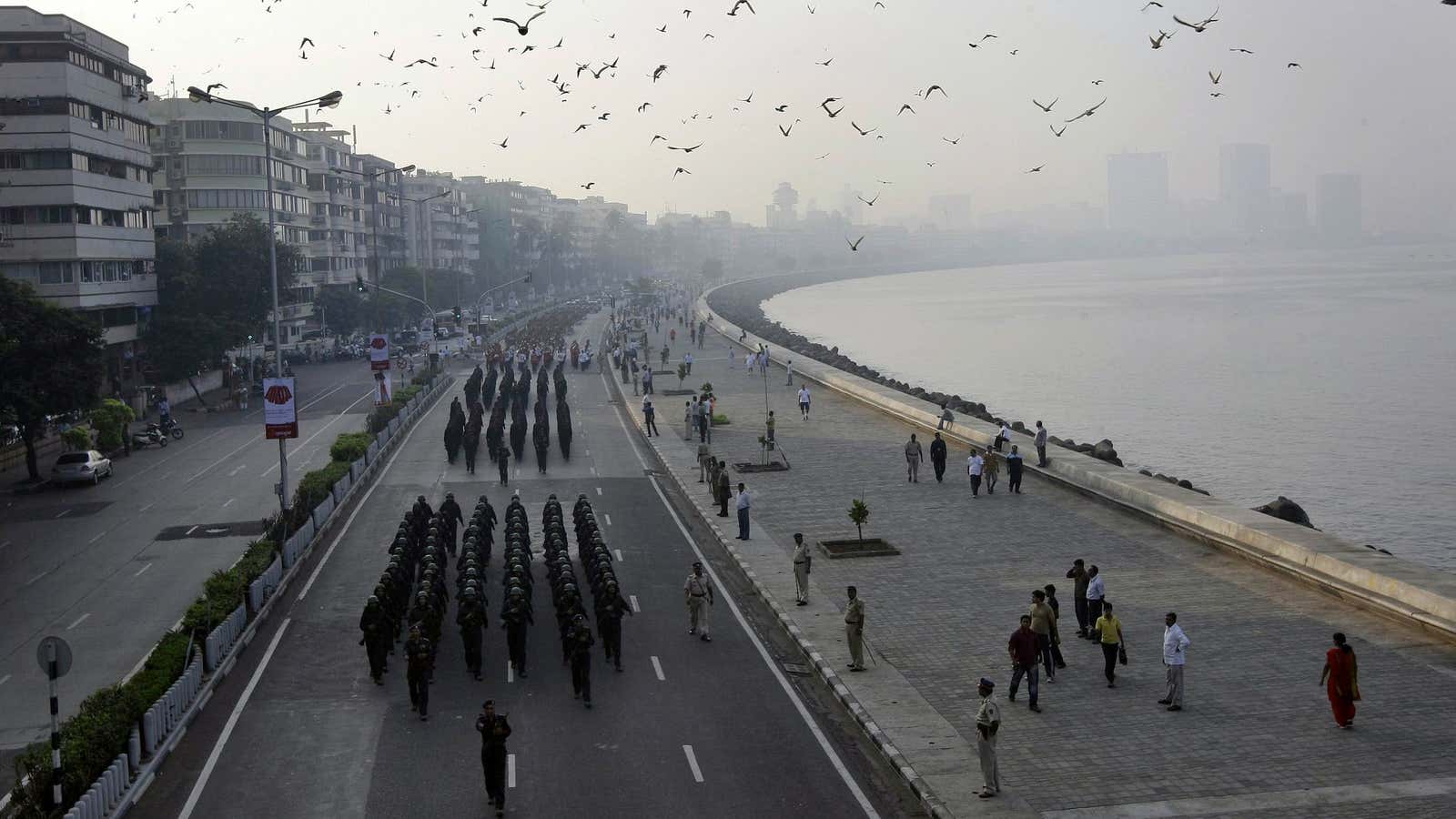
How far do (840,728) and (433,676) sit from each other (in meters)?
5.88

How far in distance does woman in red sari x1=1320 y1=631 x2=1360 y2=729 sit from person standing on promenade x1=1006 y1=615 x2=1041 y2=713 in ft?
10.4

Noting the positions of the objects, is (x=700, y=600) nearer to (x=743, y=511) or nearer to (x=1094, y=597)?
(x=1094, y=597)

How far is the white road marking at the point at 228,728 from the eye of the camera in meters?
14.9

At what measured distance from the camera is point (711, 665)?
A: 1952cm

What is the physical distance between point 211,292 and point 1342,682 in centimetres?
6256

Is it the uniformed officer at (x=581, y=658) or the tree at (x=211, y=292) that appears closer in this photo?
the uniformed officer at (x=581, y=658)

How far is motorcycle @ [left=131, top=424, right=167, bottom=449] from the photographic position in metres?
47.8

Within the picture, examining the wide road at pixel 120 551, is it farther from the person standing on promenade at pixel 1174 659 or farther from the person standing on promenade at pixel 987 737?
the person standing on promenade at pixel 1174 659

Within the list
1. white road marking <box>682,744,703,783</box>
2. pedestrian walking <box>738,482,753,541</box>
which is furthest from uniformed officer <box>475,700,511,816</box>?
pedestrian walking <box>738,482,753,541</box>

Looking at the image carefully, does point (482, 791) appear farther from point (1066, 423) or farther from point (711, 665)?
point (1066, 423)

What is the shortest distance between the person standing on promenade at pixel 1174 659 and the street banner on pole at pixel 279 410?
1920 centimetres

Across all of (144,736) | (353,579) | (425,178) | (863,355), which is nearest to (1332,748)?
(144,736)

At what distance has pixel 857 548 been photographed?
27031mm

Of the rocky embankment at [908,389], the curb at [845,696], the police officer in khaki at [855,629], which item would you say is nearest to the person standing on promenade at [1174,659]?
the curb at [845,696]
